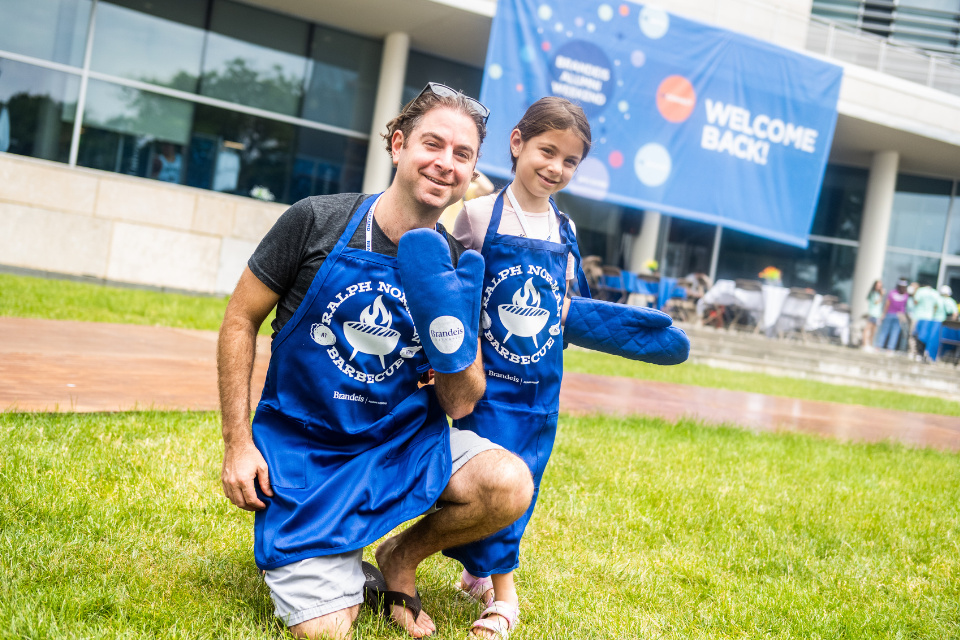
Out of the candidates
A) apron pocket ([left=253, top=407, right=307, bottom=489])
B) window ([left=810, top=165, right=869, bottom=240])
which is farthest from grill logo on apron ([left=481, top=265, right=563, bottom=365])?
window ([left=810, top=165, right=869, bottom=240])

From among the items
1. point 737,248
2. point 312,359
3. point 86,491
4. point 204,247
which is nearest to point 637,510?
point 312,359

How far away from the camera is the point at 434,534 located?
221 centimetres

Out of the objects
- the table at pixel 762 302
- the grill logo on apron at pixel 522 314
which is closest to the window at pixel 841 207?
the table at pixel 762 302

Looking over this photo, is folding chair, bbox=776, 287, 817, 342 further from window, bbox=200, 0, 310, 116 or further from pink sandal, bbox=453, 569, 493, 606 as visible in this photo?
pink sandal, bbox=453, 569, 493, 606

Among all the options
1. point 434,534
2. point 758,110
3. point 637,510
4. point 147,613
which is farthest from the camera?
point 758,110

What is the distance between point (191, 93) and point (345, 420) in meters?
12.8

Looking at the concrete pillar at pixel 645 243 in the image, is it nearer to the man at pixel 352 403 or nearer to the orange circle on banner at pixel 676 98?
the orange circle on banner at pixel 676 98

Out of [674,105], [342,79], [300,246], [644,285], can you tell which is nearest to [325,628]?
[300,246]

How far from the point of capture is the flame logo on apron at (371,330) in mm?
2098

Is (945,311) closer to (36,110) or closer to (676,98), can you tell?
(676,98)

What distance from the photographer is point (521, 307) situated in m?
2.36

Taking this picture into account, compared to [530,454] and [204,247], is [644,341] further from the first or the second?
[204,247]

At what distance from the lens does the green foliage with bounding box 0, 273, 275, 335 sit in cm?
672

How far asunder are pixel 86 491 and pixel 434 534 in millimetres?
1382
